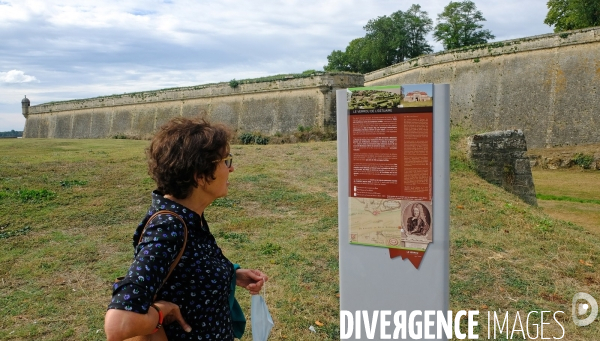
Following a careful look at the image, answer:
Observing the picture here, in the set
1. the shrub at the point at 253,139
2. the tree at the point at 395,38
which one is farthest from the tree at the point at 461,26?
the shrub at the point at 253,139

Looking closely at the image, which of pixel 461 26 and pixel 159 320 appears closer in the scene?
pixel 159 320

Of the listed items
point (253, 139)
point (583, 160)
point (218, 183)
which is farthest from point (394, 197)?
point (253, 139)

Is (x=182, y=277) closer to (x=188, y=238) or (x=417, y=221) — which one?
(x=188, y=238)

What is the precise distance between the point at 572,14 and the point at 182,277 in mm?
26787

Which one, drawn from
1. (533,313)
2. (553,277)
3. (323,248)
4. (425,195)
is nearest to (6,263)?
(323,248)

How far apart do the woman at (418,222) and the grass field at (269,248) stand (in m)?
1.25

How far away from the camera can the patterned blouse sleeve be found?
1.49m

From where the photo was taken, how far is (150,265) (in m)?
1.55

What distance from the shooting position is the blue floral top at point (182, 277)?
4.96 feet

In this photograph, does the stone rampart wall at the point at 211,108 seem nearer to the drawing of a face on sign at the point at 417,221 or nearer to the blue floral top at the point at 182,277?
the drawing of a face on sign at the point at 417,221

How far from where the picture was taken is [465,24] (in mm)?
28828

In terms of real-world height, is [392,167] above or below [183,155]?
below

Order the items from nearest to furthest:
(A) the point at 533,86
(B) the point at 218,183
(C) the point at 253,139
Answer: (B) the point at 218,183 → (A) the point at 533,86 → (C) the point at 253,139

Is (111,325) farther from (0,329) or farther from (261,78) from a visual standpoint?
(261,78)
